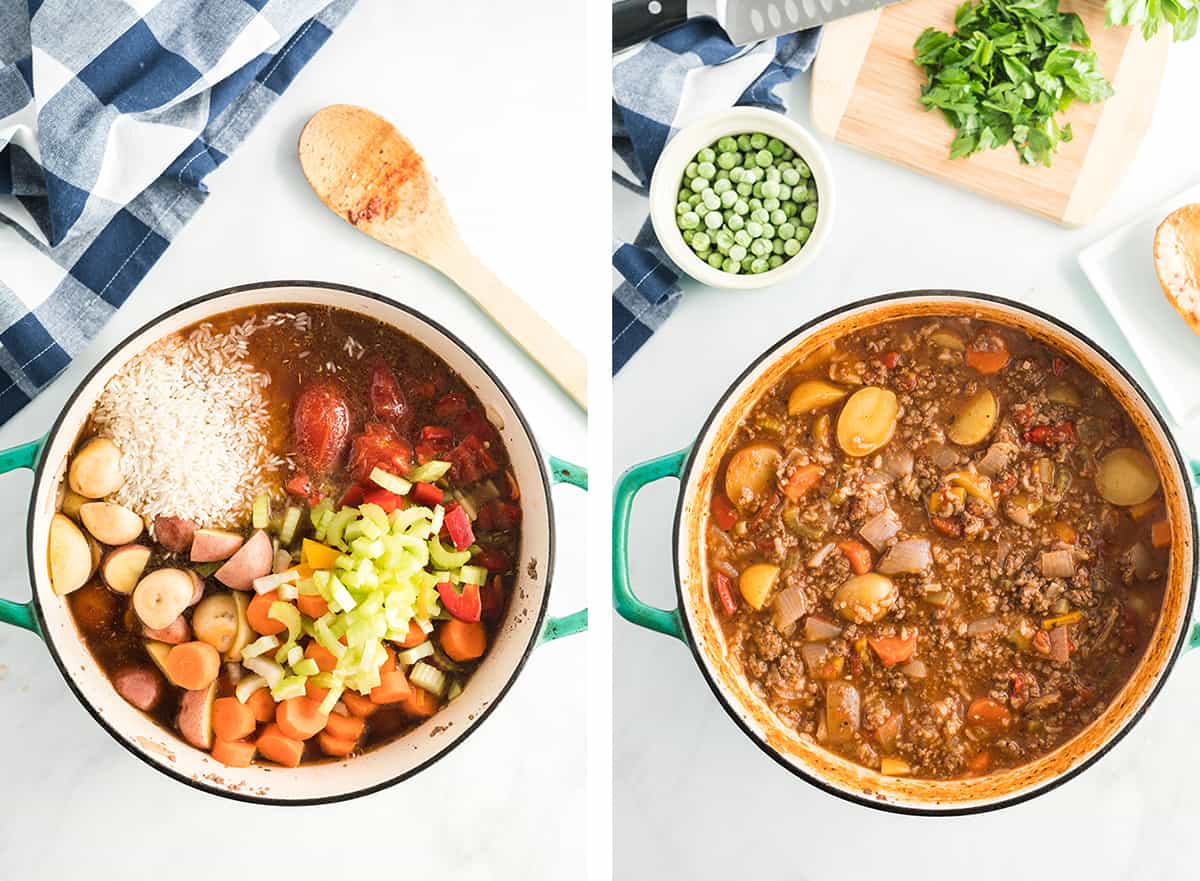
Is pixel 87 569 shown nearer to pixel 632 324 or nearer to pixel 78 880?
pixel 78 880

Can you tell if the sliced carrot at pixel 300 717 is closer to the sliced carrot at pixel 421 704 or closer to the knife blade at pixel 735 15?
the sliced carrot at pixel 421 704

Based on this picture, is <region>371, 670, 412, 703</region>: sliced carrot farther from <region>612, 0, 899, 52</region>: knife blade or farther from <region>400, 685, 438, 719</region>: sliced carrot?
<region>612, 0, 899, 52</region>: knife blade

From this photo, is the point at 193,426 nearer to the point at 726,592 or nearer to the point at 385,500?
the point at 385,500

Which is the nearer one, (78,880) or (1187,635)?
(1187,635)

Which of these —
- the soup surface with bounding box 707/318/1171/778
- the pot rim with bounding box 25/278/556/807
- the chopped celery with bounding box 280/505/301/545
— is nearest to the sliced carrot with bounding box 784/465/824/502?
the soup surface with bounding box 707/318/1171/778

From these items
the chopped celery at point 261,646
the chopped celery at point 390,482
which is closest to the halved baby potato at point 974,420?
the chopped celery at point 390,482

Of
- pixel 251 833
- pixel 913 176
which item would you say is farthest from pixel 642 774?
pixel 913 176

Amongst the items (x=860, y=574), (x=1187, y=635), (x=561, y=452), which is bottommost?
(x=1187, y=635)
